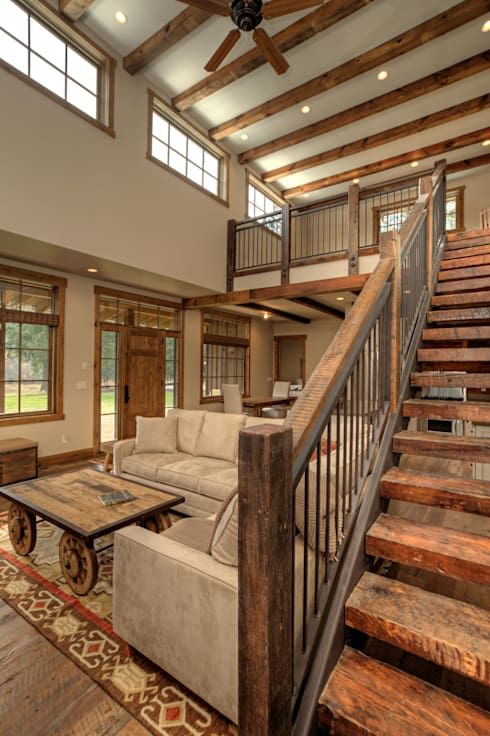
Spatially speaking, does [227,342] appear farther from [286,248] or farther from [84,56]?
[84,56]

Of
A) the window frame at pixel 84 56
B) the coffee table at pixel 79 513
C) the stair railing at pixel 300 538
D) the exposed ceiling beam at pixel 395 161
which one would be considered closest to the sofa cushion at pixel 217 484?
the coffee table at pixel 79 513

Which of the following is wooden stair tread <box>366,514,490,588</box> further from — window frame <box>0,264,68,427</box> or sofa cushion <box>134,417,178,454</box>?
window frame <box>0,264,68,427</box>

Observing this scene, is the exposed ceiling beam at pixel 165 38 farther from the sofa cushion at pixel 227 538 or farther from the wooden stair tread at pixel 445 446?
the sofa cushion at pixel 227 538

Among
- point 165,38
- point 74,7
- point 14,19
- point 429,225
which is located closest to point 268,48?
point 165,38

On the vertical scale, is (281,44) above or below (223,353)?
above

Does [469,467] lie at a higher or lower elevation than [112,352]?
lower

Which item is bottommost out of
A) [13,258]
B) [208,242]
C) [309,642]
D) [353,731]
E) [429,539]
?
[353,731]

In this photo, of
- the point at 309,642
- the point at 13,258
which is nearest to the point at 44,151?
the point at 13,258

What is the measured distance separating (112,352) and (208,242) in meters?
2.43

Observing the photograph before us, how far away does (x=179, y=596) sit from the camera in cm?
144

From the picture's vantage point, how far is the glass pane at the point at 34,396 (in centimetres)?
476

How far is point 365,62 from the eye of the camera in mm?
4629

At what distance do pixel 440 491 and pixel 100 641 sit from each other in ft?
5.70

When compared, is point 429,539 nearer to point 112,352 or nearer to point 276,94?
point 112,352
